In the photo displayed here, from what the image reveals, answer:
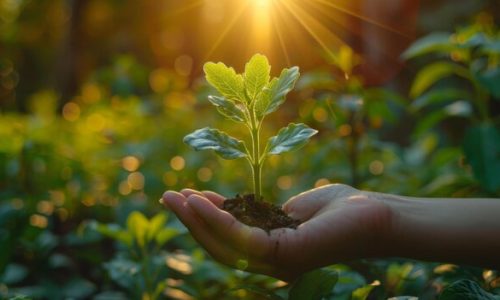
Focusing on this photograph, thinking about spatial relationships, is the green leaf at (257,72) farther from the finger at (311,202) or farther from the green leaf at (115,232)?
the green leaf at (115,232)

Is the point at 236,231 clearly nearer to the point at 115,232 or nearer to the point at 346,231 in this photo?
the point at 346,231

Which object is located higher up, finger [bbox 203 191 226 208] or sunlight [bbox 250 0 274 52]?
sunlight [bbox 250 0 274 52]

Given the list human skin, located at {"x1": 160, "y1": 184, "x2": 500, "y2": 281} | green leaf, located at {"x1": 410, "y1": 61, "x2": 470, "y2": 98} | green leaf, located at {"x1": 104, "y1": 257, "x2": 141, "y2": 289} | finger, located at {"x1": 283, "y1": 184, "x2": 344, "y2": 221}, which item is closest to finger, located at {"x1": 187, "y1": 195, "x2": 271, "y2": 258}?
human skin, located at {"x1": 160, "y1": 184, "x2": 500, "y2": 281}

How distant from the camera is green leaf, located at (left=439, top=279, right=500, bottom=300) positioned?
56.2 inches

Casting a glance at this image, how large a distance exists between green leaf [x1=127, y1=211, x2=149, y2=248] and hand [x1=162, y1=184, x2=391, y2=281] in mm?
620

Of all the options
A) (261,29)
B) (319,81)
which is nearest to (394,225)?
(319,81)

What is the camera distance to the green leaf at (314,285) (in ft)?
5.10

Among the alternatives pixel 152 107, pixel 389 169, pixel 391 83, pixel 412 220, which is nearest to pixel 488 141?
pixel 389 169

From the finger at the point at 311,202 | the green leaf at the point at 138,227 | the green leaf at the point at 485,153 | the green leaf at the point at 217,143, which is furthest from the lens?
the green leaf at the point at 485,153

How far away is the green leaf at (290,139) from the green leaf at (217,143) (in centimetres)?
7

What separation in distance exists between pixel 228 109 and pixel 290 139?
0.57 ft

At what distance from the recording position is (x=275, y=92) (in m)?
1.57

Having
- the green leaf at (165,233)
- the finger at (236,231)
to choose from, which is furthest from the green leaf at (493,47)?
the finger at (236,231)

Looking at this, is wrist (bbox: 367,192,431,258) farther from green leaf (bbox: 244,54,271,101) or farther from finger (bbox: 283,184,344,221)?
green leaf (bbox: 244,54,271,101)
